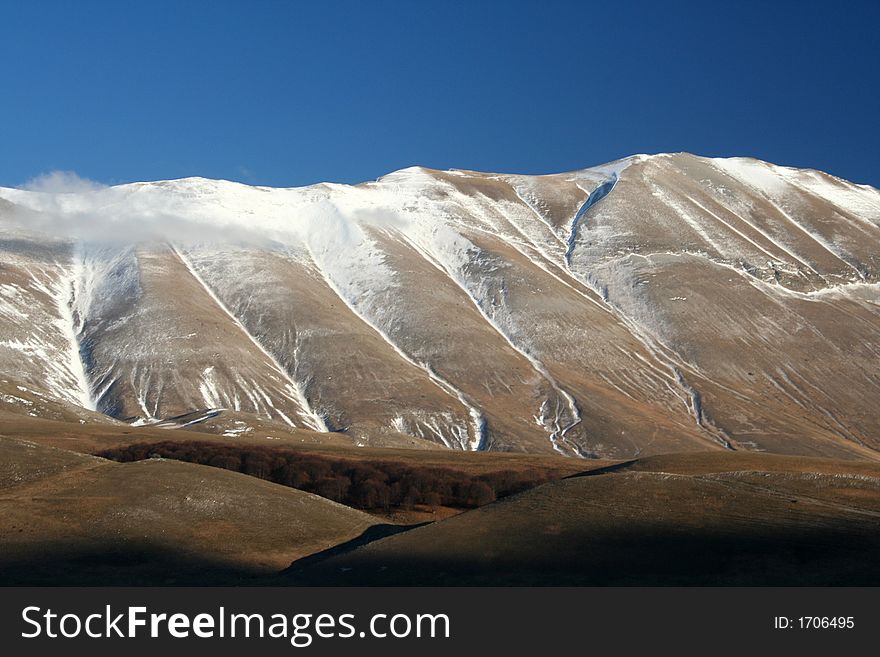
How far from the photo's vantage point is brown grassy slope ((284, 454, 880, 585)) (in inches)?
1673

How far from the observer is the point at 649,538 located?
157ft

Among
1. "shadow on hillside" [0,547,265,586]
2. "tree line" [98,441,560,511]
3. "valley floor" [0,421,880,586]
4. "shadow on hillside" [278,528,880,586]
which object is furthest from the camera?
"tree line" [98,441,560,511]

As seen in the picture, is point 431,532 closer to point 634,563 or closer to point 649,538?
point 649,538

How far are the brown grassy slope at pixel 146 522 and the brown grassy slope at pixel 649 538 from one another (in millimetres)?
6998

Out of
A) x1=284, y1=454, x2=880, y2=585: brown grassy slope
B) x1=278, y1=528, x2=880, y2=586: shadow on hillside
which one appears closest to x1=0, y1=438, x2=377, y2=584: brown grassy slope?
x1=284, y1=454, x2=880, y2=585: brown grassy slope

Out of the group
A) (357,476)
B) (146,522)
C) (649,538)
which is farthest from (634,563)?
(357,476)

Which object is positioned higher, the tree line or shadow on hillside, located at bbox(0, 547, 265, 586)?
the tree line

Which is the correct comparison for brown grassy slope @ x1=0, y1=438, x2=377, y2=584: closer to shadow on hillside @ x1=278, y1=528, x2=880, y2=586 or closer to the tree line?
shadow on hillside @ x1=278, y1=528, x2=880, y2=586

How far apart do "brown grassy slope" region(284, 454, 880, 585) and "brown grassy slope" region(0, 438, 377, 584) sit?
7.00 metres

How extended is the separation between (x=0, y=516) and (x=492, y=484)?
5552 cm

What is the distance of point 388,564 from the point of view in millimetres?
48125

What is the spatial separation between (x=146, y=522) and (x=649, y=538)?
29.0m
